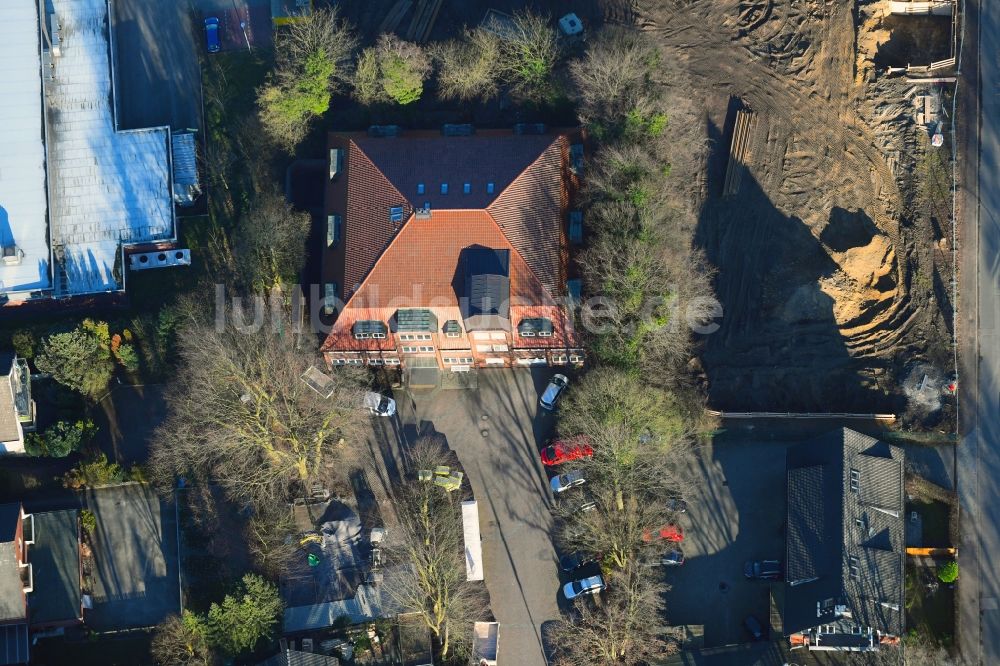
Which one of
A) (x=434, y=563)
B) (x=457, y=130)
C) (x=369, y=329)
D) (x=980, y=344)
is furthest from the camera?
(x=457, y=130)

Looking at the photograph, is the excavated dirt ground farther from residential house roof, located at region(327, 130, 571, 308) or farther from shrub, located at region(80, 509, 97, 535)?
shrub, located at region(80, 509, 97, 535)

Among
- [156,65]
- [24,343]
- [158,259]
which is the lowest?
[24,343]

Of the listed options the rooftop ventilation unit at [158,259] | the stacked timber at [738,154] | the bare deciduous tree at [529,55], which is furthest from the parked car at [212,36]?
the stacked timber at [738,154]

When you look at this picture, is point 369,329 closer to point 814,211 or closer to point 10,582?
point 10,582

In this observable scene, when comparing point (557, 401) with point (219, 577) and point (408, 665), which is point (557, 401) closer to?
point (408, 665)

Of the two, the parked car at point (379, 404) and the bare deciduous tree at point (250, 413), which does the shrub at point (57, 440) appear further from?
the parked car at point (379, 404)

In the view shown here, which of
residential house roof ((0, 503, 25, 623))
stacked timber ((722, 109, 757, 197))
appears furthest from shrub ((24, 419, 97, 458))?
stacked timber ((722, 109, 757, 197))

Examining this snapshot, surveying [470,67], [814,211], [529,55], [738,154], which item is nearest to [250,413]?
[470,67]
